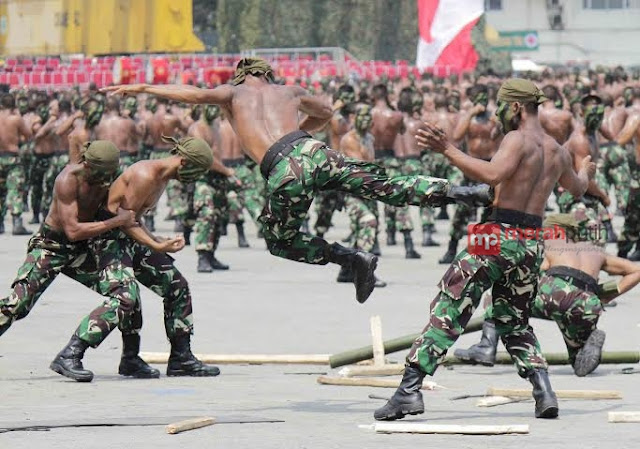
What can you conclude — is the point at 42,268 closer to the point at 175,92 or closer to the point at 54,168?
the point at 175,92

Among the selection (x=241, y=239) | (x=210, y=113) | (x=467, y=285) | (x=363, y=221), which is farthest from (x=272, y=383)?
(x=241, y=239)

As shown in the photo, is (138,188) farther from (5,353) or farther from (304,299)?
(304,299)

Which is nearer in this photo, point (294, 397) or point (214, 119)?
point (294, 397)

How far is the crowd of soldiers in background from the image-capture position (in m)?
18.8

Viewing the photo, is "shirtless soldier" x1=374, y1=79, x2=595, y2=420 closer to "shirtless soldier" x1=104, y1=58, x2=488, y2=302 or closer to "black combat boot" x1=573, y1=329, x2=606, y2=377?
"shirtless soldier" x1=104, y1=58, x2=488, y2=302

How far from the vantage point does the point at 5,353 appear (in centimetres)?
1279

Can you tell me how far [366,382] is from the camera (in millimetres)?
11125

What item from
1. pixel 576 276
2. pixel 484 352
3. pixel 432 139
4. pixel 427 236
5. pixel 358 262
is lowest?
pixel 427 236

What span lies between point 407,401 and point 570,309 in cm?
269

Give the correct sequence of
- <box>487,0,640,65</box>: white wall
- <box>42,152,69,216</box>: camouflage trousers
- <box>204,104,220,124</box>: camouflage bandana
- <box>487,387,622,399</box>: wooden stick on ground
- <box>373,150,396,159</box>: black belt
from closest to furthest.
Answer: <box>487,387,622,399</box>: wooden stick on ground → <box>204,104,220,124</box>: camouflage bandana → <box>373,150,396,159</box>: black belt → <box>42,152,69,216</box>: camouflage trousers → <box>487,0,640,65</box>: white wall

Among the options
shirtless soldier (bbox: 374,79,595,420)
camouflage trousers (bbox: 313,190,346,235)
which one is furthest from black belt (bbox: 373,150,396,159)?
shirtless soldier (bbox: 374,79,595,420)

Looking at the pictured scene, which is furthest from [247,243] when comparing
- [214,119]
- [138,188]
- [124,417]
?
[124,417]

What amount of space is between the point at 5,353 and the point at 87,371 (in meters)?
1.65

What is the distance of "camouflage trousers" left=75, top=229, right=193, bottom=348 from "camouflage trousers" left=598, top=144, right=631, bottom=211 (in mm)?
10601
